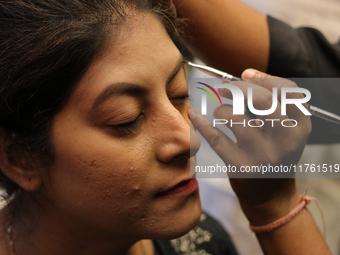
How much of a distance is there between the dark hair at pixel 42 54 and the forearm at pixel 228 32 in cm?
34

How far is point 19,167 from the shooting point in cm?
69

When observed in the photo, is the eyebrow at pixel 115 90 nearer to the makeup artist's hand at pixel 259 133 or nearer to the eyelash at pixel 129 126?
the eyelash at pixel 129 126

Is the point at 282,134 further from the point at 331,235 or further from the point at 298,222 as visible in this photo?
the point at 331,235

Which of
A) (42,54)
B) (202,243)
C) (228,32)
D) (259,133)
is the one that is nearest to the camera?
(42,54)

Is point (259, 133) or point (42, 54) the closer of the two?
point (42, 54)

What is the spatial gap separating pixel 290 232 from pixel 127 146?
1.51 feet

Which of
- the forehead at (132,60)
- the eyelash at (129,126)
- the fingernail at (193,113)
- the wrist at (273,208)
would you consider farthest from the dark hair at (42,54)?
the wrist at (273,208)

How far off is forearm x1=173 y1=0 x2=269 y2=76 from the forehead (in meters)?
0.24

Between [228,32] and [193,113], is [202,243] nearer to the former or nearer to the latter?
[193,113]

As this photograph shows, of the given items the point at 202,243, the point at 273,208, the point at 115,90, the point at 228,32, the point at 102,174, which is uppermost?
the point at 228,32

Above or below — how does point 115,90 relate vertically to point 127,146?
above

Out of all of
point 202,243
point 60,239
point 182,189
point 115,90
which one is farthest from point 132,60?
point 202,243

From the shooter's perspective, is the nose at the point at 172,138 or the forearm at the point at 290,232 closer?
the nose at the point at 172,138

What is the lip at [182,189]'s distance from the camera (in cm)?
68
